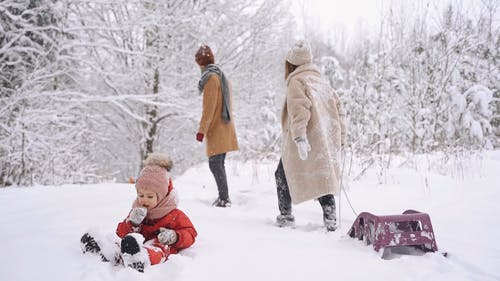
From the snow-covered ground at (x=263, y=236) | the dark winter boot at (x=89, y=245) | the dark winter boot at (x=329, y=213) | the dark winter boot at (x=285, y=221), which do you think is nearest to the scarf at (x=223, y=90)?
the snow-covered ground at (x=263, y=236)

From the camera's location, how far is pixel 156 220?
7.34ft

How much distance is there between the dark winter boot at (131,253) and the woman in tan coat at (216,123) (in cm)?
206

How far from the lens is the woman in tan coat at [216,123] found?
3.84 meters

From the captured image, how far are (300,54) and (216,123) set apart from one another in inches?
53.8

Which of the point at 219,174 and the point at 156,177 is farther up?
the point at 156,177

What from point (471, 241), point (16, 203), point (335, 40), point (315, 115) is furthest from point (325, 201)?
point (335, 40)

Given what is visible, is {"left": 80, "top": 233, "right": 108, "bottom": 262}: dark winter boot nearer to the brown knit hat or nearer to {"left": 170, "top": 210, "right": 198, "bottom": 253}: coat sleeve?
{"left": 170, "top": 210, "right": 198, "bottom": 253}: coat sleeve

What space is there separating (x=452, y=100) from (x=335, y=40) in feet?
100

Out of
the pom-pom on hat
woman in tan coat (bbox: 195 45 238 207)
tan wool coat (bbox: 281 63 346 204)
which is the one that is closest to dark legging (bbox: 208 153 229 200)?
woman in tan coat (bbox: 195 45 238 207)

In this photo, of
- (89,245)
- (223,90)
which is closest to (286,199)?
(223,90)

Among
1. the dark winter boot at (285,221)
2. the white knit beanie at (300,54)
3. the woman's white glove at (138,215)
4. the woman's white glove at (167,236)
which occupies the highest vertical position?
the white knit beanie at (300,54)

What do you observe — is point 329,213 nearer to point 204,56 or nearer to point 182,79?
point 204,56

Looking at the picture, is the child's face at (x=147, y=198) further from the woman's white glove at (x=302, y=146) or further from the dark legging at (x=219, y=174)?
the dark legging at (x=219, y=174)

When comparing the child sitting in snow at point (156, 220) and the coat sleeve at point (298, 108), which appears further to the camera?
the coat sleeve at point (298, 108)
